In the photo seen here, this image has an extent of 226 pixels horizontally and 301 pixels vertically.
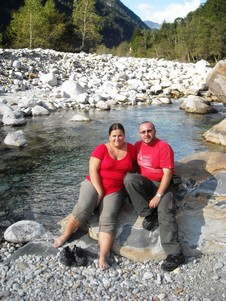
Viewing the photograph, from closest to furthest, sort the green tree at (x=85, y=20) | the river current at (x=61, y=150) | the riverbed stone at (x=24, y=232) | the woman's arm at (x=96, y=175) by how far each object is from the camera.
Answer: the woman's arm at (x=96, y=175)
the riverbed stone at (x=24, y=232)
the river current at (x=61, y=150)
the green tree at (x=85, y=20)

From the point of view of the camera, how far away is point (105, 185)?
241 inches

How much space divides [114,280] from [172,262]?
89 cm

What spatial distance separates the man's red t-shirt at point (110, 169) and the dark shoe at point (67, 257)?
1.13 meters

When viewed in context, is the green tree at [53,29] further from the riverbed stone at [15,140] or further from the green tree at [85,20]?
the riverbed stone at [15,140]

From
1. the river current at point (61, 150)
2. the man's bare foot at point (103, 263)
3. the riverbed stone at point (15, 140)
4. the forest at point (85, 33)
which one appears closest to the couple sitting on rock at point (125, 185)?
the man's bare foot at point (103, 263)

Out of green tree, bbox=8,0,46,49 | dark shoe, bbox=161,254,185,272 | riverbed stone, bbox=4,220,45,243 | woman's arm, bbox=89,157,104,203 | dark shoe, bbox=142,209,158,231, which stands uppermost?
green tree, bbox=8,0,46,49

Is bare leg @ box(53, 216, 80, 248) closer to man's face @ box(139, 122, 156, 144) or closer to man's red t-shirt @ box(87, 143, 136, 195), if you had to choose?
man's red t-shirt @ box(87, 143, 136, 195)

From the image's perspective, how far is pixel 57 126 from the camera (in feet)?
58.2

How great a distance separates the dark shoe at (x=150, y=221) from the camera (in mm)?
5918

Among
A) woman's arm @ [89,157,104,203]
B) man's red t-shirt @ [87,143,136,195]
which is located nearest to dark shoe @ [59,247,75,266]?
woman's arm @ [89,157,104,203]

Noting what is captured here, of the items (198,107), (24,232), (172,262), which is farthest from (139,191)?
(198,107)

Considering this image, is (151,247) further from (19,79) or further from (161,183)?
(19,79)

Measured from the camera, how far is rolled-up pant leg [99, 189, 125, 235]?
19.4 feet

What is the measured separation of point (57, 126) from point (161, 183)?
12408mm
